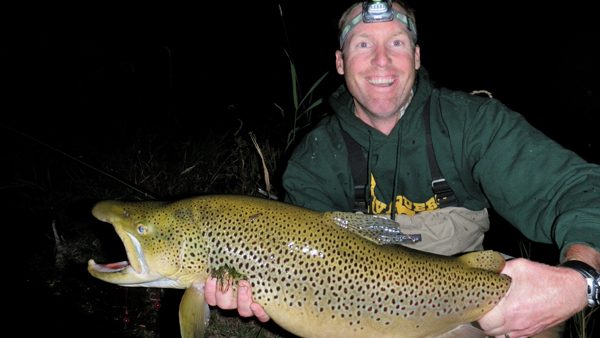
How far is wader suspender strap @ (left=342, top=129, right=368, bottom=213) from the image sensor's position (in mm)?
2998

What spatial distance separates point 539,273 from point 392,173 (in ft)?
3.63

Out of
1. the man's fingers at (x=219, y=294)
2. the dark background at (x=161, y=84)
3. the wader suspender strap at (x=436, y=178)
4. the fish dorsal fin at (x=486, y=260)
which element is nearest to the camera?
the fish dorsal fin at (x=486, y=260)

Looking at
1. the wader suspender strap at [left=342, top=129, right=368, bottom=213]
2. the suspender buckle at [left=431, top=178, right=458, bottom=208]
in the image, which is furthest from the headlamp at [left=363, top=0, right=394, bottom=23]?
the suspender buckle at [left=431, top=178, right=458, bottom=208]

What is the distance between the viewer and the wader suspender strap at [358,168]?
2998mm

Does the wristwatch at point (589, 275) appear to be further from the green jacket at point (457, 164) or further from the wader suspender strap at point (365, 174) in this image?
the wader suspender strap at point (365, 174)

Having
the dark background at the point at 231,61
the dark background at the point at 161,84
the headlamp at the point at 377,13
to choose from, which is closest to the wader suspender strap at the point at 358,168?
the headlamp at the point at 377,13

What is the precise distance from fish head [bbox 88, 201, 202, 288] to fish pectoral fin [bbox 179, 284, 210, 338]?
0.05m

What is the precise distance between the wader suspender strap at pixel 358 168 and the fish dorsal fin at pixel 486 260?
0.84 metres

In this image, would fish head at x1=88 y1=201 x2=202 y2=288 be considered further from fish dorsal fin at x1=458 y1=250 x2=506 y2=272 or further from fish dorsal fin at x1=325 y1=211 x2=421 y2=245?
fish dorsal fin at x1=458 y1=250 x2=506 y2=272

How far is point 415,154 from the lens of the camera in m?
2.94

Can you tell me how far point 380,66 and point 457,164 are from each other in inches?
28.5

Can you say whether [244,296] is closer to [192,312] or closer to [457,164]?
[192,312]

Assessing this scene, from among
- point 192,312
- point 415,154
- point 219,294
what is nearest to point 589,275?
point 415,154

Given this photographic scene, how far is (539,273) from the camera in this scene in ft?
6.87
